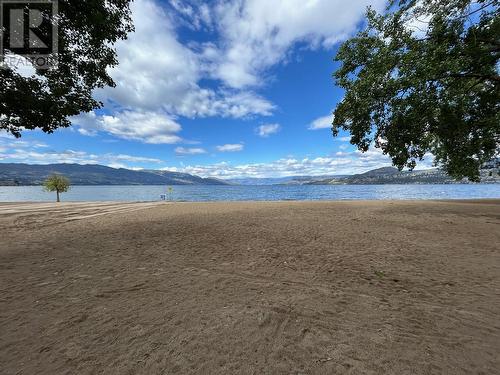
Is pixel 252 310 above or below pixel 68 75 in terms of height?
below

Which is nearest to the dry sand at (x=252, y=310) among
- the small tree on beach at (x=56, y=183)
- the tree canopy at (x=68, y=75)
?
the tree canopy at (x=68, y=75)

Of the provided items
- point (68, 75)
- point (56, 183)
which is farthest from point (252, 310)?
point (56, 183)

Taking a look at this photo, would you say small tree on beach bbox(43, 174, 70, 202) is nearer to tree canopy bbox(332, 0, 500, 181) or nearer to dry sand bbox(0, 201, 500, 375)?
dry sand bbox(0, 201, 500, 375)

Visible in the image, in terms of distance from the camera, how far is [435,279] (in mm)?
5602

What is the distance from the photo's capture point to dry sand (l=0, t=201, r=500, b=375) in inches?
118

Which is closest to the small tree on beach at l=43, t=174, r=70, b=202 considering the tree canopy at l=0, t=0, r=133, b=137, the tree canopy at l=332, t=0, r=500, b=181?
the tree canopy at l=0, t=0, r=133, b=137

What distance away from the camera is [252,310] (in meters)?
4.27

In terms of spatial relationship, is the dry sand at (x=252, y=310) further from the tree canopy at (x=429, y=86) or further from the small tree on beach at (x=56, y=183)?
the small tree on beach at (x=56, y=183)

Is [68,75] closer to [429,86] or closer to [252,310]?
[252,310]

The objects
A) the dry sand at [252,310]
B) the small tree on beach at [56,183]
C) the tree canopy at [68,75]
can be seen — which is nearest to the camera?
the dry sand at [252,310]

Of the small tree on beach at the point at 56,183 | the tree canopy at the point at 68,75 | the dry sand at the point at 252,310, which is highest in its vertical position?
the tree canopy at the point at 68,75

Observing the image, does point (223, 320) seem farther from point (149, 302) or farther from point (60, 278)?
point (60, 278)

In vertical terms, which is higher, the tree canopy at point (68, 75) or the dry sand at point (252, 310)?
the tree canopy at point (68, 75)

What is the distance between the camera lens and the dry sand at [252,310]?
118 inches
